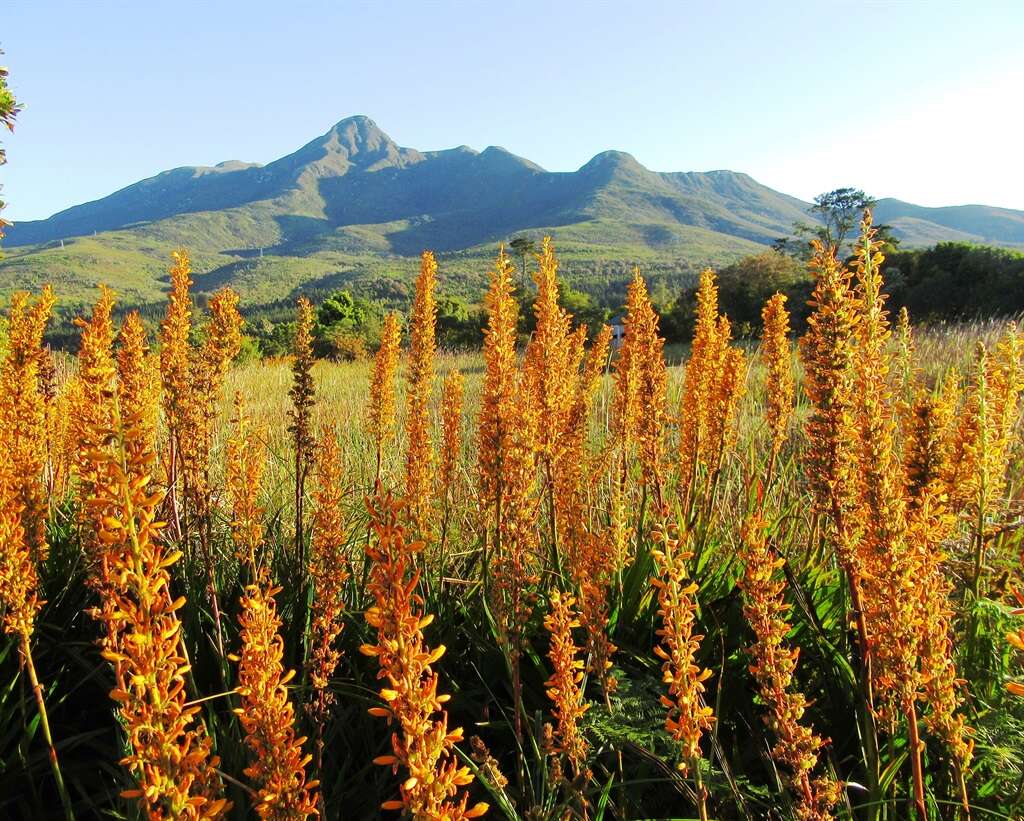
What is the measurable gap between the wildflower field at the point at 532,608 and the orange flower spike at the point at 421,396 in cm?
2

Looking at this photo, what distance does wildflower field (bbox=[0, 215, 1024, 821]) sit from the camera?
125 cm

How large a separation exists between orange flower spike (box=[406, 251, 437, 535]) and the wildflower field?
0.02 metres

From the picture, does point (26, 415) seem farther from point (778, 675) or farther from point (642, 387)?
point (778, 675)

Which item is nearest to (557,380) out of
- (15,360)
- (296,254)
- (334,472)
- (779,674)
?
(334,472)

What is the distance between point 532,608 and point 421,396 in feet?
4.66

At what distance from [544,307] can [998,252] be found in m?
31.2

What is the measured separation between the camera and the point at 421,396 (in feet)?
12.1

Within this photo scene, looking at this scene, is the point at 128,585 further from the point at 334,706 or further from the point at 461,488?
the point at 461,488

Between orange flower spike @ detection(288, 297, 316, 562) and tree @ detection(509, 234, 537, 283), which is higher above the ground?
tree @ detection(509, 234, 537, 283)

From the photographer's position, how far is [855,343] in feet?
5.60

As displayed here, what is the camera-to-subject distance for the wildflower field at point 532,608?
1.25 m

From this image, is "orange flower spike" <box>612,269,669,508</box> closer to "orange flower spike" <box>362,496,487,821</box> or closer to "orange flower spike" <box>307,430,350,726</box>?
"orange flower spike" <box>307,430,350,726</box>

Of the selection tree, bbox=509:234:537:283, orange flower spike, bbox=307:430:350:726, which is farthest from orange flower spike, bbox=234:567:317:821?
tree, bbox=509:234:537:283

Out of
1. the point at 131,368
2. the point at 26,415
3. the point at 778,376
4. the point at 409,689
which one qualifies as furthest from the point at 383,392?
the point at 409,689
